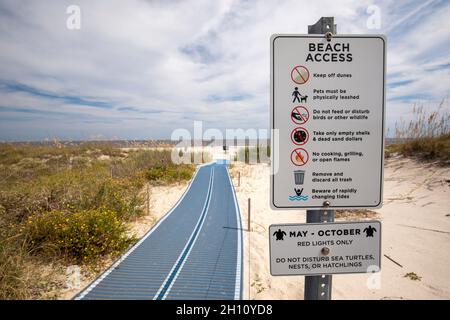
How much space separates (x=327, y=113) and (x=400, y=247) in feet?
21.7

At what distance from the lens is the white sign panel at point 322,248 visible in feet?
4.42

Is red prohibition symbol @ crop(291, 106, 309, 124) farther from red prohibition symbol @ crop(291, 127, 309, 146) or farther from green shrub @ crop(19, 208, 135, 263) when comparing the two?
green shrub @ crop(19, 208, 135, 263)

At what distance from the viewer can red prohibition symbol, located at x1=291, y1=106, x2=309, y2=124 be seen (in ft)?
4.22

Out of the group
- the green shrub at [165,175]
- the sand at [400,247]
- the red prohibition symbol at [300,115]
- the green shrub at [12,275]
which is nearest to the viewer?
the red prohibition symbol at [300,115]

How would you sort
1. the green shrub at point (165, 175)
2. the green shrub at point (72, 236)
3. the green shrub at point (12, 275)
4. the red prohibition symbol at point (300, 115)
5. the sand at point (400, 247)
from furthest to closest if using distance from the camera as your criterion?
the green shrub at point (165, 175)
the green shrub at point (72, 236)
the sand at point (400, 247)
the green shrub at point (12, 275)
the red prohibition symbol at point (300, 115)

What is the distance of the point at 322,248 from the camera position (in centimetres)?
135

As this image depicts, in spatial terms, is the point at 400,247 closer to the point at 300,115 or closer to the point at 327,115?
the point at 327,115

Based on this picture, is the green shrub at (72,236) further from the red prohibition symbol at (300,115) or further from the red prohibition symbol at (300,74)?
the red prohibition symbol at (300,74)

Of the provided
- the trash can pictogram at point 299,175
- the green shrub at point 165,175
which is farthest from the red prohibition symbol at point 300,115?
the green shrub at point 165,175

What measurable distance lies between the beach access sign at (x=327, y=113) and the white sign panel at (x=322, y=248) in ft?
0.57

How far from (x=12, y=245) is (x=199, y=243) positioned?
409 centimetres

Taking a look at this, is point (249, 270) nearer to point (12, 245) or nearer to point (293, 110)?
point (293, 110)

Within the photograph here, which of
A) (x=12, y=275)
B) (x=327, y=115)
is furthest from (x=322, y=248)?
(x=12, y=275)

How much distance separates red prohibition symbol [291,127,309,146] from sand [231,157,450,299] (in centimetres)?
376
